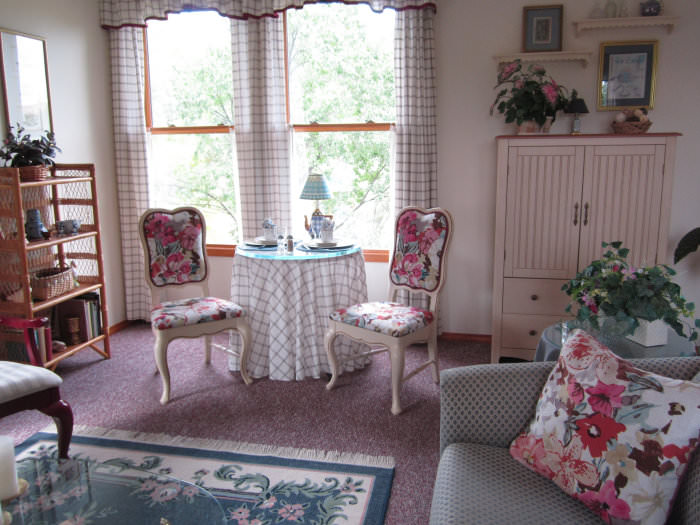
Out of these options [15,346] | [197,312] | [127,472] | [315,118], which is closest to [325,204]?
[315,118]

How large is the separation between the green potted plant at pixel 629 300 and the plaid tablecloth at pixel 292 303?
1.53 meters

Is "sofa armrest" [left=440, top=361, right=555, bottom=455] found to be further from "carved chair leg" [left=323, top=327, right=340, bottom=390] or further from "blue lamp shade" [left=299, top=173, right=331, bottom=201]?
"blue lamp shade" [left=299, top=173, right=331, bottom=201]

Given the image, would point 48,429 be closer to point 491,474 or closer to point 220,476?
point 220,476

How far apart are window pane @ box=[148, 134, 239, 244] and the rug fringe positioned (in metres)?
1.99

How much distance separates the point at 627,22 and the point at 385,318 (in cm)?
236

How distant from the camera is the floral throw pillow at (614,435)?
1468 mm

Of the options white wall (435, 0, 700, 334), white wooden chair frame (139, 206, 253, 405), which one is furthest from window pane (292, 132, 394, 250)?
white wooden chair frame (139, 206, 253, 405)

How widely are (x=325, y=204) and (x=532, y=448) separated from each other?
2.93 m

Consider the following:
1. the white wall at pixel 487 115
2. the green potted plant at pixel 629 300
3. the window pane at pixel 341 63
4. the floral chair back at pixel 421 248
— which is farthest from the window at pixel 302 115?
the green potted plant at pixel 629 300

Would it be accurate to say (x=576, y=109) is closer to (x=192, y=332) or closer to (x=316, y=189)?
(x=316, y=189)

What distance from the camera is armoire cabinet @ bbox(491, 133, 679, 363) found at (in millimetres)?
3336

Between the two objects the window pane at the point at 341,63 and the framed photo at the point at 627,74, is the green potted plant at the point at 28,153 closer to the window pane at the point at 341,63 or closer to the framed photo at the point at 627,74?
the window pane at the point at 341,63

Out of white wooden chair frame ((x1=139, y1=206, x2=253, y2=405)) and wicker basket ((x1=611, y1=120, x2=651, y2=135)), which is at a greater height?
wicker basket ((x1=611, y1=120, x2=651, y2=135))

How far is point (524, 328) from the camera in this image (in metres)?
3.59
